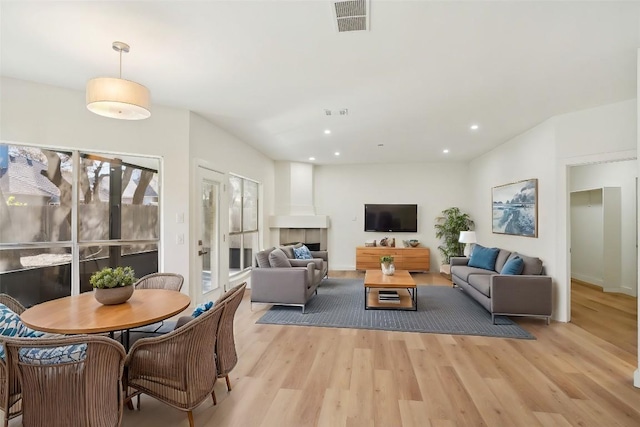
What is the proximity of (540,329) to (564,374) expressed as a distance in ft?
4.02

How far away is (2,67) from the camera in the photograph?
2.92 m

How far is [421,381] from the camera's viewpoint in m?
2.66

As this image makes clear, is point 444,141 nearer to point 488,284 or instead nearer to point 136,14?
point 488,284

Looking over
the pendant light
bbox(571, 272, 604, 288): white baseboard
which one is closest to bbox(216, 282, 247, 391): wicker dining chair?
the pendant light

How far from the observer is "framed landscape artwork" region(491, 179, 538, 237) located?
4.70 metres

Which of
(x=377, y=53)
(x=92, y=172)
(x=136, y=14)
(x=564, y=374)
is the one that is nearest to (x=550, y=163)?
(x=564, y=374)

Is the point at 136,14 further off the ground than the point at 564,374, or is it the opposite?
the point at 136,14

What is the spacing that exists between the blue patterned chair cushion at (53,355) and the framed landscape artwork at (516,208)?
543cm

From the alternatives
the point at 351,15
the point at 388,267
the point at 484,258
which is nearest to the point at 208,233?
the point at 388,267

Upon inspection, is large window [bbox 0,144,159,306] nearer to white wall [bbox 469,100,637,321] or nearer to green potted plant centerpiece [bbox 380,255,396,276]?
green potted plant centerpiece [bbox 380,255,396,276]

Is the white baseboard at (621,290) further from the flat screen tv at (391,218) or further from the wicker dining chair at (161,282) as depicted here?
the wicker dining chair at (161,282)

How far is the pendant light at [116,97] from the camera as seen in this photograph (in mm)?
2186

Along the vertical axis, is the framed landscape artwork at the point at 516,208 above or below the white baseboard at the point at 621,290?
above

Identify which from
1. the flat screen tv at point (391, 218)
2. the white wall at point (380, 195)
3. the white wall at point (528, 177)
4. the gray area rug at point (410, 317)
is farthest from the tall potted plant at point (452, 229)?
the gray area rug at point (410, 317)
